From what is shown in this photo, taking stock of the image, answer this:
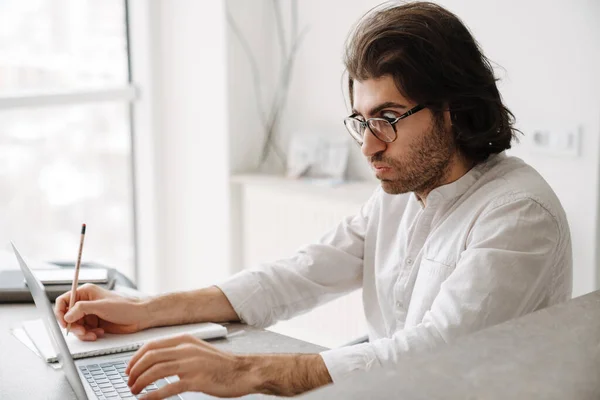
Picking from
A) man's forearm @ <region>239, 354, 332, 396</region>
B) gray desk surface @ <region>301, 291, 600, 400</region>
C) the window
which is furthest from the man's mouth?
the window

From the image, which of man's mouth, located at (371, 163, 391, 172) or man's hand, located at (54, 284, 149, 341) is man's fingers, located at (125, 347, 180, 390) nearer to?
man's hand, located at (54, 284, 149, 341)

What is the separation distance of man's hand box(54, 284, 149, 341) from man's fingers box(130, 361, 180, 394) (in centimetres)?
39

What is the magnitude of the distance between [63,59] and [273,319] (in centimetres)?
216

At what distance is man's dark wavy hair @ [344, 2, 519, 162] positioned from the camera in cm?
172

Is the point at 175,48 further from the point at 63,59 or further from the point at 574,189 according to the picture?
the point at 574,189

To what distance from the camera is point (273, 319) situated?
191cm

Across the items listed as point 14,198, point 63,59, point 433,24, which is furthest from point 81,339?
point 63,59

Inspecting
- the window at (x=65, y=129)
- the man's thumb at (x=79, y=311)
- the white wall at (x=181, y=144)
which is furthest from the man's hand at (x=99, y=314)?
the white wall at (x=181, y=144)

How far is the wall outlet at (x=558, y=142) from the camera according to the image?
2.63 meters

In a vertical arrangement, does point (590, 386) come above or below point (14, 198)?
above

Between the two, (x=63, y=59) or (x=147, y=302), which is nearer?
(x=147, y=302)

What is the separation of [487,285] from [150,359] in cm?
60

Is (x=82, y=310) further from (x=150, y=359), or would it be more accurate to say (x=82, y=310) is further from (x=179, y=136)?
(x=179, y=136)

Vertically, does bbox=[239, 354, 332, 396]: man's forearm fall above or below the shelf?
above
